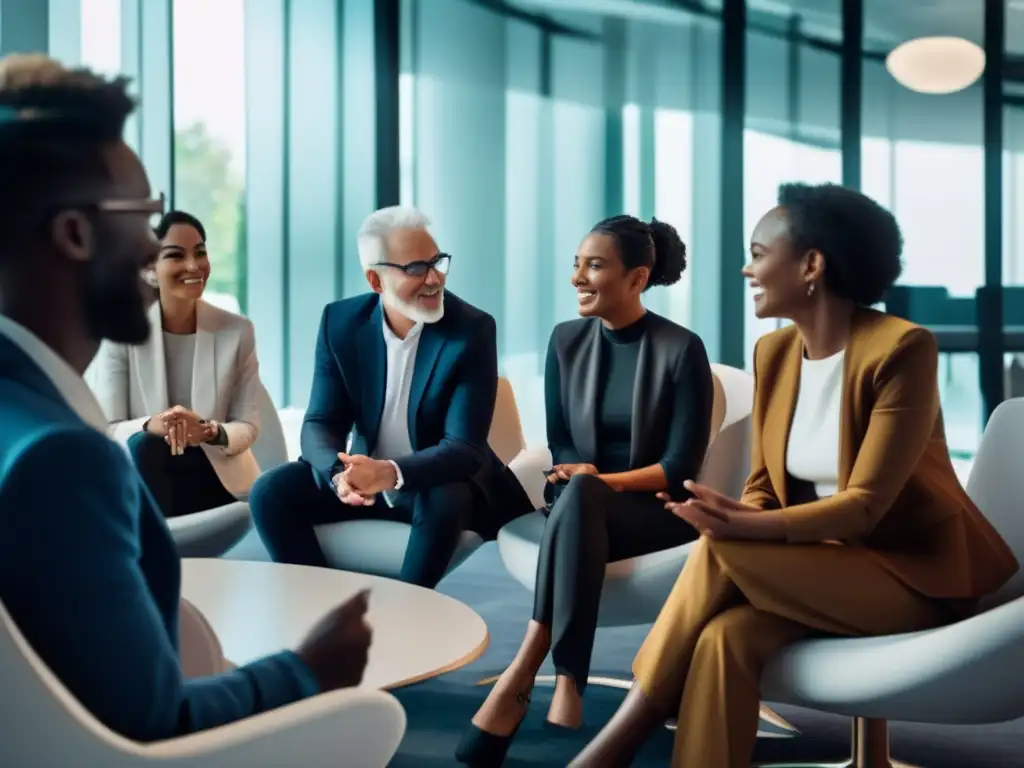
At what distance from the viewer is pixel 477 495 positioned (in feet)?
10.9

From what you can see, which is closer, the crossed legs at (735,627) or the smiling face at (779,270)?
the crossed legs at (735,627)

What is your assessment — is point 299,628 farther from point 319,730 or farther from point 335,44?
point 335,44

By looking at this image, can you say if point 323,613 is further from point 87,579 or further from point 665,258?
point 665,258

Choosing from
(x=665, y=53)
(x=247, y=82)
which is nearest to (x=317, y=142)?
(x=247, y=82)

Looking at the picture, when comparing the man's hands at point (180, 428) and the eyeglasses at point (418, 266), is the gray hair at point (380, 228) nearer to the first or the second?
the eyeglasses at point (418, 266)

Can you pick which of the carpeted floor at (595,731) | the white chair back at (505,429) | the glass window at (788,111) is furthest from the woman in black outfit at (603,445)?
the glass window at (788,111)

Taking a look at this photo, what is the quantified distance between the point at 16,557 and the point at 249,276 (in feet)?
18.1

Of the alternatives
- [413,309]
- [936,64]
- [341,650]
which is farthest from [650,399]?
[936,64]

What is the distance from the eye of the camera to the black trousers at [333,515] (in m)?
3.13

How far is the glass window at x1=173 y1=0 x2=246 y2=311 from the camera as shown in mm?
6023

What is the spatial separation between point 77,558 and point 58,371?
0.50ft

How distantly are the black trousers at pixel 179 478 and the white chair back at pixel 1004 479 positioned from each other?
7.35 feet

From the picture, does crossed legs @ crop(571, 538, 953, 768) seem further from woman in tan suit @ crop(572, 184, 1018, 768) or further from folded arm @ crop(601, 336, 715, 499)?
folded arm @ crop(601, 336, 715, 499)

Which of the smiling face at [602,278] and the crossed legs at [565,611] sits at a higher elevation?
the smiling face at [602,278]
